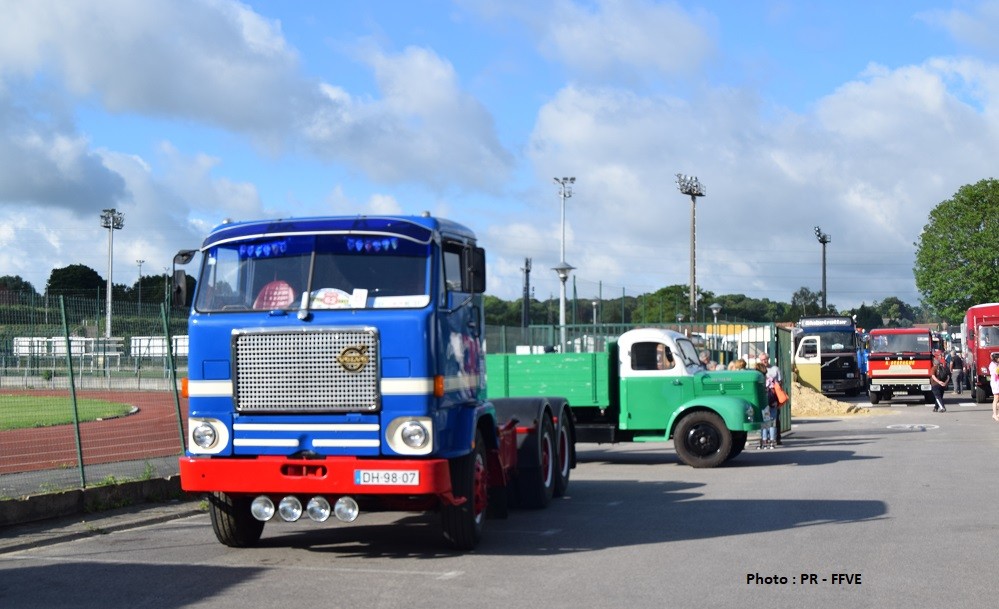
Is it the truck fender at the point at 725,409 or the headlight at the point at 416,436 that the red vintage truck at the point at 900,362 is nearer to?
the truck fender at the point at 725,409

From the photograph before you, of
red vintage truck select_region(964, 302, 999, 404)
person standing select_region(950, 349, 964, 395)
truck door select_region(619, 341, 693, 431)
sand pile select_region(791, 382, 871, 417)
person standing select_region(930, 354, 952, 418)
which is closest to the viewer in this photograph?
truck door select_region(619, 341, 693, 431)

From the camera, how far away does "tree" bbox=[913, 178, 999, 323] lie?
6675cm

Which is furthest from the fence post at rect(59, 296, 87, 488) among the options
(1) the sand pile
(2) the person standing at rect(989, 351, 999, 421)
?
(1) the sand pile

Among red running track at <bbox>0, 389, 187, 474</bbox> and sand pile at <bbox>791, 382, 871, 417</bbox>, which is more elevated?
red running track at <bbox>0, 389, 187, 474</bbox>

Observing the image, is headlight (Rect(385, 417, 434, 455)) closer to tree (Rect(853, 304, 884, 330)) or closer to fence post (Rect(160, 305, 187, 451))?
fence post (Rect(160, 305, 187, 451))

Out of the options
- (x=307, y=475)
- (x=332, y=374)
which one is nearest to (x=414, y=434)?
(x=332, y=374)

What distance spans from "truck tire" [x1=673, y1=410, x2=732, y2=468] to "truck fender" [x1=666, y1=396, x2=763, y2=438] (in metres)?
0.10

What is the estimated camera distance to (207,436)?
984cm

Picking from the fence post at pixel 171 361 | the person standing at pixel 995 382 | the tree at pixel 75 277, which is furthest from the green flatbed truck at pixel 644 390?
the tree at pixel 75 277

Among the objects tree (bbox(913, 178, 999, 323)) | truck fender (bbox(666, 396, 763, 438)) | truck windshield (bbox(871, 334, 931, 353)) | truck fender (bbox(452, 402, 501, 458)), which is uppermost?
tree (bbox(913, 178, 999, 323))

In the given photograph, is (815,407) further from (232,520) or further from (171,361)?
(232,520)

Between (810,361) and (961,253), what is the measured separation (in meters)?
29.4

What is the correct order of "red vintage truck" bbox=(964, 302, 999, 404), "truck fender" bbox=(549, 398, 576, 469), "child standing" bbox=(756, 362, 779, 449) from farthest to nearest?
"red vintage truck" bbox=(964, 302, 999, 404) < "child standing" bbox=(756, 362, 779, 449) < "truck fender" bbox=(549, 398, 576, 469)

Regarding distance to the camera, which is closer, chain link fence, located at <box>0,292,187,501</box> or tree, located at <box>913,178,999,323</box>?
chain link fence, located at <box>0,292,187,501</box>
